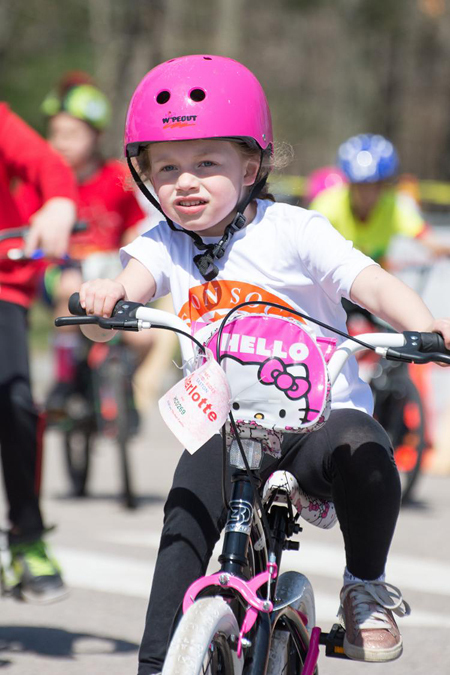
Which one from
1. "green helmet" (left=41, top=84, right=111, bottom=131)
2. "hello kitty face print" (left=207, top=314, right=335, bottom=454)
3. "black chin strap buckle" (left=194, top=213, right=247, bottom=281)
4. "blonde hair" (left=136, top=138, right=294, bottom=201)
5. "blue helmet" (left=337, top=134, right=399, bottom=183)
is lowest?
"hello kitty face print" (left=207, top=314, right=335, bottom=454)

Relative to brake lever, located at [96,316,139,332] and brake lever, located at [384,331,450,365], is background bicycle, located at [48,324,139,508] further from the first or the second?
brake lever, located at [384,331,450,365]

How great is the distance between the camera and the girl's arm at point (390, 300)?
304 cm

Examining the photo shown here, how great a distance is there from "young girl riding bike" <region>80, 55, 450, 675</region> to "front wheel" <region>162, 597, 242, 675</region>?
24 centimetres

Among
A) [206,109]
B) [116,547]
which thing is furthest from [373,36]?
[206,109]

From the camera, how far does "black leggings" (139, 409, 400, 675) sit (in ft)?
9.73

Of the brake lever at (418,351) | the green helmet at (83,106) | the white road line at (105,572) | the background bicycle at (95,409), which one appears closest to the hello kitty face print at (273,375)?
the brake lever at (418,351)

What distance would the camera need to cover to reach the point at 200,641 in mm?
2553

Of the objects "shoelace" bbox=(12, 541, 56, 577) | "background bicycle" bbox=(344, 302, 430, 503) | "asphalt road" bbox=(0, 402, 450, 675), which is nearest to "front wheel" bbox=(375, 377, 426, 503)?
"background bicycle" bbox=(344, 302, 430, 503)

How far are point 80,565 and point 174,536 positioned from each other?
320cm

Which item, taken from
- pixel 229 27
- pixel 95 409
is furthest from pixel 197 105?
pixel 229 27

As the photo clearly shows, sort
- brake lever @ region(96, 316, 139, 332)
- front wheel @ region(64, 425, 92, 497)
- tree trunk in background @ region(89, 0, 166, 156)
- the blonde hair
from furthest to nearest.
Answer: tree trunk in background @ region(89, 0, 166, 156) → front wheel @ region(64, 425, 92, 497) → the blonde hair → brake lever @ region(96, 316, 139, 332)

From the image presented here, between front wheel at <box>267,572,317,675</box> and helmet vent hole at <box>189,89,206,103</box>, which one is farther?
helmet vent hole at <box>189,89,206,103</box>

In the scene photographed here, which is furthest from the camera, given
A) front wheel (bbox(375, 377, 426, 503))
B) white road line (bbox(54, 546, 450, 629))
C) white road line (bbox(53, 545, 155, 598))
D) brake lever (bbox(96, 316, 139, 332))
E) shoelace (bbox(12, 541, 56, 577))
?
front wheel (bbox(375, 377, 426, 503))

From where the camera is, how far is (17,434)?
4715 millimetres
